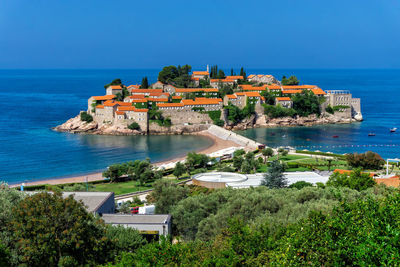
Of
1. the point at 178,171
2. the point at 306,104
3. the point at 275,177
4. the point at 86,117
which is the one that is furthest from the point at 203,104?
the point at 275,177

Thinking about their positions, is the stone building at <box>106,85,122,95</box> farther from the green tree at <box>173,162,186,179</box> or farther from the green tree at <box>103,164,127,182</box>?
the green tree at <box>173,162,186,179</box>

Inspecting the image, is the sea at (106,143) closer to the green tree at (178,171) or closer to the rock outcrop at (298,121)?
the rock outcrop at (298,121)

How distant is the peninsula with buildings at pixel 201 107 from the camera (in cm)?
5691

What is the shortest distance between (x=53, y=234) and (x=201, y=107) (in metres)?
48.4

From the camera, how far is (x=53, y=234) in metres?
11.2

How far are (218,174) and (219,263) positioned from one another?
19.3m

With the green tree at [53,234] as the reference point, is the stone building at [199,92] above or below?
above

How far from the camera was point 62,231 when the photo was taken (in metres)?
11.4

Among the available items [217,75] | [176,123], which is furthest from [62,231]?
[217,75]

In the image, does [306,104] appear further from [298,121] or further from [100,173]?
[100,173]

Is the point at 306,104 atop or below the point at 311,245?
atop

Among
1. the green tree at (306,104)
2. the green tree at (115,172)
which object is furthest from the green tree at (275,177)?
the green tree at (306,104)

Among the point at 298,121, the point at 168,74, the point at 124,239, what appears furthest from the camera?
the point at 168,74

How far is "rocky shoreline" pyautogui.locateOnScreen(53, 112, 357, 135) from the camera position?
5625cm
